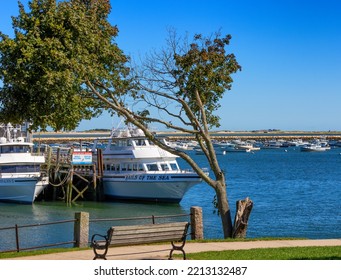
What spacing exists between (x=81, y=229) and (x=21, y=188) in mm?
33601

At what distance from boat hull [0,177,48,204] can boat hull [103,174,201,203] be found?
616cm

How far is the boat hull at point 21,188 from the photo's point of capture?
51.5 meters

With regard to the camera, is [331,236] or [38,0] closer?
[38,0]

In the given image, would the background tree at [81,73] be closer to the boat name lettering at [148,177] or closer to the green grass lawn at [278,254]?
the green grass lawn at [278,254]

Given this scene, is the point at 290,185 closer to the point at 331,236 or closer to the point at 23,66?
the point at 331,236

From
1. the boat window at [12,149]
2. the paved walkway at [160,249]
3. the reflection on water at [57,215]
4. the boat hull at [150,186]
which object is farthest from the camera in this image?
the boat window at [12,149]

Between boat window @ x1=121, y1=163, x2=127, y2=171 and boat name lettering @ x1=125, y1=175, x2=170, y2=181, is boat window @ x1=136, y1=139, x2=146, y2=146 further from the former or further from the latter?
boat name lettering @ x1=125, y1=175, x2=170, y2=181

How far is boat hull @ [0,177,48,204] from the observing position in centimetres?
5147

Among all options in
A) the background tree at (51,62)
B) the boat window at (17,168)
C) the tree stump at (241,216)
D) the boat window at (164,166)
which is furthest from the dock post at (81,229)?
the boat window at (17,168)

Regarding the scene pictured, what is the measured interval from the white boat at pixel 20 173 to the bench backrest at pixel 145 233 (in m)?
38.0

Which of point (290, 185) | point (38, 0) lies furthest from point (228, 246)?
point (290, 185)

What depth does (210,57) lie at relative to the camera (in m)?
22.0

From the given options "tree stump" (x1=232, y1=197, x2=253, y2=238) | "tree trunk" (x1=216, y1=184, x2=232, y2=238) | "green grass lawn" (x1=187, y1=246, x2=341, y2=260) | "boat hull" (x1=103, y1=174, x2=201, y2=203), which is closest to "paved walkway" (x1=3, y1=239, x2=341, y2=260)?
"green grass lawn" (x1=187, y1=246, x2=341, y2=260)

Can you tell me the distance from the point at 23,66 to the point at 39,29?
4.63 feet
